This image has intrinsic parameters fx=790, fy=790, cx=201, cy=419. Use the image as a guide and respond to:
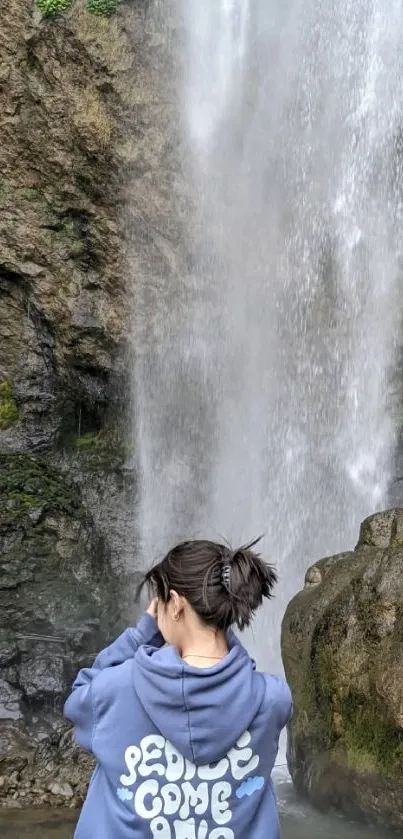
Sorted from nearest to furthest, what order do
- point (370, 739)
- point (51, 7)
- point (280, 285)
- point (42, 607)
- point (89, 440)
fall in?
point (370, 739), point (42, 607), point (51, 7), point (89, 440), point (280, 285)

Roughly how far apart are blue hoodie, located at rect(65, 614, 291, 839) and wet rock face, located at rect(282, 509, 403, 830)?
2.71 meters

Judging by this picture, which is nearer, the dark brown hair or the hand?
A: the dark brown hair

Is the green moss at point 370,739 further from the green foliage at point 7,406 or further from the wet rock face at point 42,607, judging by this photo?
the green foliage at point 7,406

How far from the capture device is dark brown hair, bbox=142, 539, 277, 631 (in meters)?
1.57

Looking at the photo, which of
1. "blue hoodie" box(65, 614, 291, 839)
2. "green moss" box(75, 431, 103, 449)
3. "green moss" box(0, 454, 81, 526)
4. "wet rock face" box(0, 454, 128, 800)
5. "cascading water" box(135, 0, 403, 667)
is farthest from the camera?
"green moss" box(75, 431, 103, 449)

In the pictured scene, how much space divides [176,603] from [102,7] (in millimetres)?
10371

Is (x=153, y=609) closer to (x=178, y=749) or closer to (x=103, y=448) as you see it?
(x=178, y=749)

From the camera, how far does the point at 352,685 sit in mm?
4340

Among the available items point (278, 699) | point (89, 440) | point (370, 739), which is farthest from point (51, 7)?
point (278, 699)

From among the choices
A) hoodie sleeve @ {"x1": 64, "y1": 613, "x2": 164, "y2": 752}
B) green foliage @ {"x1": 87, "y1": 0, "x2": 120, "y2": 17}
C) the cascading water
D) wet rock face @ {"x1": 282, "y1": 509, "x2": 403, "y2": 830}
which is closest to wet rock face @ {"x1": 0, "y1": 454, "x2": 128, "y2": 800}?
the cascading water

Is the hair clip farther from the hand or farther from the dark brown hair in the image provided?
the hand

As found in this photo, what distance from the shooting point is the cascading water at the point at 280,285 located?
9953 mm

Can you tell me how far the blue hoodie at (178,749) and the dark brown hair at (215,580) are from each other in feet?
0.35

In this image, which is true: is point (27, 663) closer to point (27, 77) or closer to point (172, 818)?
point (172, 818)
